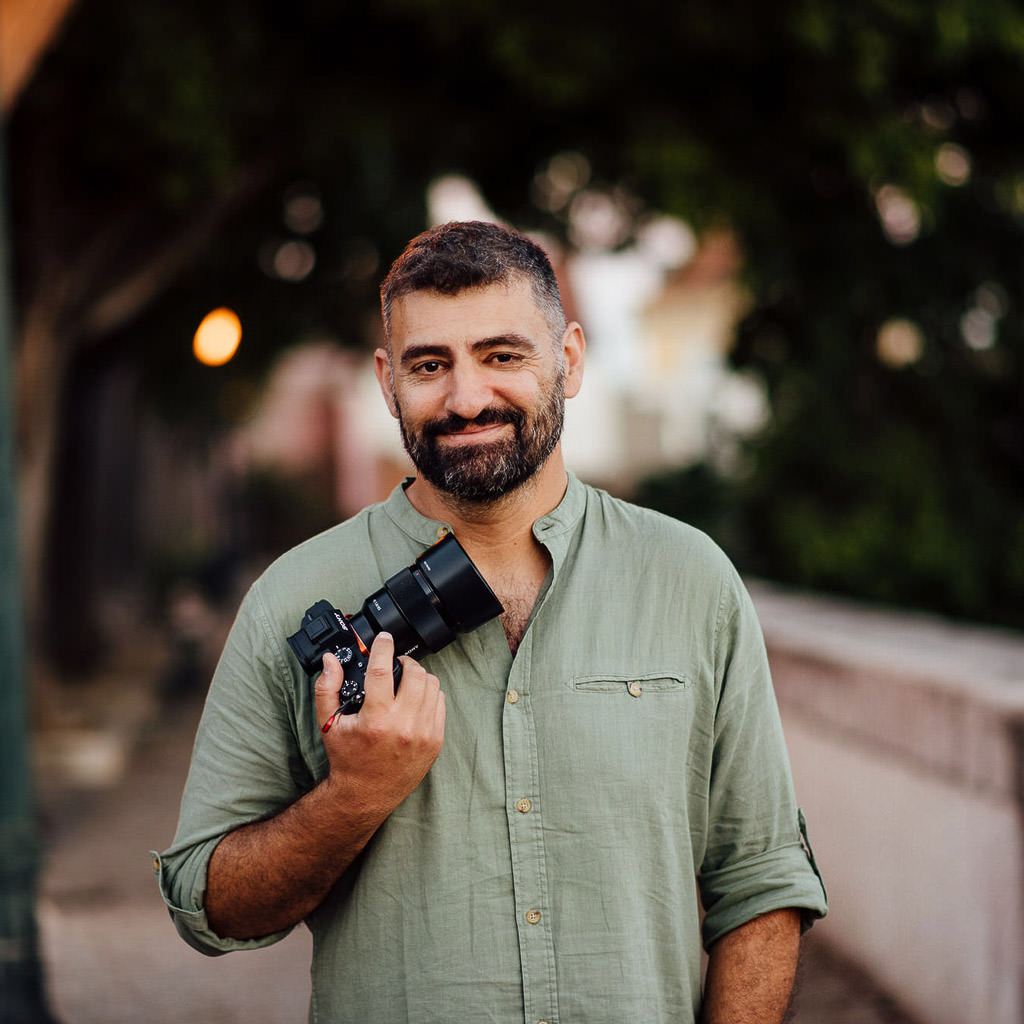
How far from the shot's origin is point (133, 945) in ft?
20.3

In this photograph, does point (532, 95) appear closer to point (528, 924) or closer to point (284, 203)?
point (284, 203)

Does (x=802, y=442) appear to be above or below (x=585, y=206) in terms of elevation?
below

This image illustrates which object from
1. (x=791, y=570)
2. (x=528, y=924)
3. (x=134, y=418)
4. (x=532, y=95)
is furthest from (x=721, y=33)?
(x=134, y=418)

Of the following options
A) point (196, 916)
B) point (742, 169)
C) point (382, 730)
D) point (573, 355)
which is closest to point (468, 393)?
point (573, 355)

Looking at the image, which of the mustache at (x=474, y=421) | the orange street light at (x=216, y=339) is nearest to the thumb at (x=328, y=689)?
the mustache at (x=474, y=421)

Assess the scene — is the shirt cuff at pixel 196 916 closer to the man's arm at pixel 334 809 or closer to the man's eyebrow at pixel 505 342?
the man's arm at pixel 334 809

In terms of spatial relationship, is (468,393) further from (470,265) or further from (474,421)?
(470,265)

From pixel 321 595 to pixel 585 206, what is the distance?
35.2ft

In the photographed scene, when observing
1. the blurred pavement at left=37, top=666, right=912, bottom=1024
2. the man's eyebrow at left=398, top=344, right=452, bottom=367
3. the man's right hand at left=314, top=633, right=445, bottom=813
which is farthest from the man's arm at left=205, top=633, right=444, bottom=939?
the blurred pavement at left=37, top=666, right=912, bottom=1024

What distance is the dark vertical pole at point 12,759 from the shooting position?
461cm

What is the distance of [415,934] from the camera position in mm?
2109

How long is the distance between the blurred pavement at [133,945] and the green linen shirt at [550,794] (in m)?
0.37

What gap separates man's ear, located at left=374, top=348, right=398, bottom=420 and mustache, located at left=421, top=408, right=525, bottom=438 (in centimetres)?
11

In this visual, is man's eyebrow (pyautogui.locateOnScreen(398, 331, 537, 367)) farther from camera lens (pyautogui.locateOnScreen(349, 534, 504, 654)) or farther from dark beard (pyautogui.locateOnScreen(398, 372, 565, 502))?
camera lens (pyautogui.locateOnScreen(349, 534, 504, 654))
